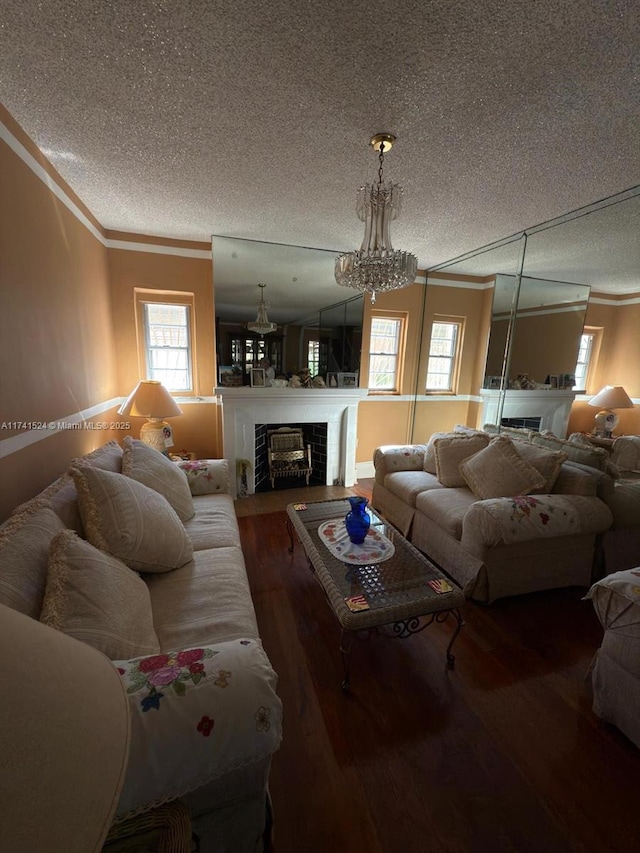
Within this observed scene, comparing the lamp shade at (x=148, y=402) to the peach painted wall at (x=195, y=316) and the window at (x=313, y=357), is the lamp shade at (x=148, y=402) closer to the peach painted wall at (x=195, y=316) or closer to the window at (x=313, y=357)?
the peach painted wall at (x=195, y=316)

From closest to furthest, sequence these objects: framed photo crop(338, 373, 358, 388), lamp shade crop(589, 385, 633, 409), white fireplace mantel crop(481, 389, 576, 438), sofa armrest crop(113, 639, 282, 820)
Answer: sofa armrest crop(113, 639, 282, 820) → lamp shade crop(589, 385, 633, 409) → white fireplace mantel crop(481, 389, 576, 438) → framed photo crop(338, 373, 358, 388)

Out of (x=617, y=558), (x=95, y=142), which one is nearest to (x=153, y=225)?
(x=95, y=142)

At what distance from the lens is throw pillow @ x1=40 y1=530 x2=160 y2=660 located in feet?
3.03

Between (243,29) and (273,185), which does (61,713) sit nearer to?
(243,29)

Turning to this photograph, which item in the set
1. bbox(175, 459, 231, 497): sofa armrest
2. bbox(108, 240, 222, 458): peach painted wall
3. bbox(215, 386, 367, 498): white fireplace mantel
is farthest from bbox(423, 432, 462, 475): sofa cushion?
bbox(108, 240, 222, 458): peach painted wall

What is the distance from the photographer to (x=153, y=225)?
3006 mm

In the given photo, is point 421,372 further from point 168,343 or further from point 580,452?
point 168,343

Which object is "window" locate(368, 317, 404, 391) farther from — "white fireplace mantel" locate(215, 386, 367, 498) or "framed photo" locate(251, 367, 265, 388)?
"framed photo" locate(251, 367, 265, 388)

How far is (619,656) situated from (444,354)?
354 centimetres

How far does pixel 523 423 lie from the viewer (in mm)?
3139

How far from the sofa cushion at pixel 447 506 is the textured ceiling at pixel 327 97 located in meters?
2.07

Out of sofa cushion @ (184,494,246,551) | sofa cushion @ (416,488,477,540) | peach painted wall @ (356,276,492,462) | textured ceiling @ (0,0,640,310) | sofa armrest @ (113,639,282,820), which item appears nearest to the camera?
sofa armrest @ (113,639,282,820)

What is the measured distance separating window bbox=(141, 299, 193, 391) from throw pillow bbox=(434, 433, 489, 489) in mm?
2599

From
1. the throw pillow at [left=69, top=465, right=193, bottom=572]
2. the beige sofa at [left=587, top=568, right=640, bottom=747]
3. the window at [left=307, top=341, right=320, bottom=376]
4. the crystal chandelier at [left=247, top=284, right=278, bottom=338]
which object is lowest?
the beige sofa at [left=587, top=568, right=640, bottom=747]
